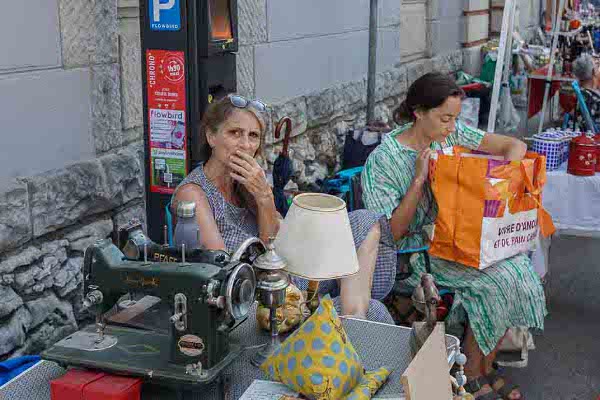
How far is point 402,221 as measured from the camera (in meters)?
3.68

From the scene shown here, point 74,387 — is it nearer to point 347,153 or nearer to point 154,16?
point 154,16

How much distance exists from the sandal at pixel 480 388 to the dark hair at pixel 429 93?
1227mm

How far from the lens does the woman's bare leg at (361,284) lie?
9.82 feet

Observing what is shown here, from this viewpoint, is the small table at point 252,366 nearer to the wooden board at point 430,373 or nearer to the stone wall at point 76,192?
A: the wooden board at point 430,373

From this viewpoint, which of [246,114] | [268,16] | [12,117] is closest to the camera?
[246,114]

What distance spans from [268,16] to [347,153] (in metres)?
1.22

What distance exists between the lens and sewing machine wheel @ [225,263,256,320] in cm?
200

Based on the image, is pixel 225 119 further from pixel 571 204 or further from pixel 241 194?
pixel 571 204

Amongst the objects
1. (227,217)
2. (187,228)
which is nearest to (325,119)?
(227,217)

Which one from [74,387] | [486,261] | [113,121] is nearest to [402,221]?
[486,261]

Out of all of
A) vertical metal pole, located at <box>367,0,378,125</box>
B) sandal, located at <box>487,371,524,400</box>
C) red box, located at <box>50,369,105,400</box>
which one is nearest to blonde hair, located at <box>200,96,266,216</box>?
red box, located at <box>50,369,105,400</box>

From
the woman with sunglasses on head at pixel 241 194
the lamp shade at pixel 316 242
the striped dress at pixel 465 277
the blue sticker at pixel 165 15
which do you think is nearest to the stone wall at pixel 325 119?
the striped dress at pixel 465 277

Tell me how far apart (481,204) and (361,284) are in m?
0.74

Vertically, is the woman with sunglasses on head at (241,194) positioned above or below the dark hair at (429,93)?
below
